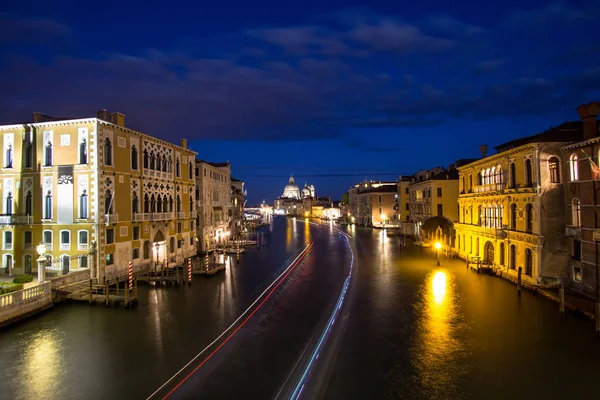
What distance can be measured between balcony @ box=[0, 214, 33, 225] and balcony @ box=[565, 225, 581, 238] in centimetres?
3984

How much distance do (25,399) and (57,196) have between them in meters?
21.2

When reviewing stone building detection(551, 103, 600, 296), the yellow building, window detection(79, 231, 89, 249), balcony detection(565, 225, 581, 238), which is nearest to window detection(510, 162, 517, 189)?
stone building detection(551, 103, 600, 296)

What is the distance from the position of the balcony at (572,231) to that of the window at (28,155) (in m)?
40.3

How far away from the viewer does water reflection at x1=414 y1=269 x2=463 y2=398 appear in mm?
14133

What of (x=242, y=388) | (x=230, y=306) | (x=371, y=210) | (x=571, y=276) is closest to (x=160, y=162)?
(x=230, y=306)

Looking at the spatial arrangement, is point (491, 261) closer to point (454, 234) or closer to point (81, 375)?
point (454, 234)

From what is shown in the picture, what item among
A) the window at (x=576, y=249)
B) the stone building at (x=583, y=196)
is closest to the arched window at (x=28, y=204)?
the stone building at (x=583, y=196)

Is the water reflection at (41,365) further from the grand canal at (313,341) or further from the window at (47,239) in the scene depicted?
the window at (47,239)

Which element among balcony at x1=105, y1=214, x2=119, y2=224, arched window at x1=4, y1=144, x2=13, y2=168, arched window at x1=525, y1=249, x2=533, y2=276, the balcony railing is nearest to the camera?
arched window at x1=525, y1=249, x2=533, y2=276

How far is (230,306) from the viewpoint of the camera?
2525 centimetres

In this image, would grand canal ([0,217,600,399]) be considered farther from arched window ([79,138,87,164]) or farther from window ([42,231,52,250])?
arched window ([79,138,87,164])

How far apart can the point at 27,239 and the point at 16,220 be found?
1707 millimetres

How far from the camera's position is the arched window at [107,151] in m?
31.0

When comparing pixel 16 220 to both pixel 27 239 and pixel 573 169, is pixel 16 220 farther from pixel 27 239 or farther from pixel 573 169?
pixel 573 169
